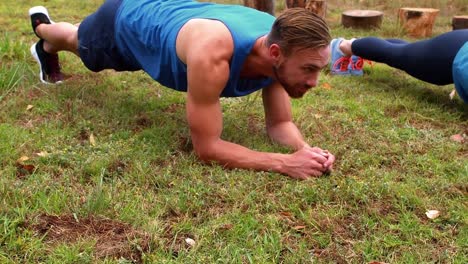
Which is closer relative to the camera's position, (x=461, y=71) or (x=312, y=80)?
(x=312, y=80)

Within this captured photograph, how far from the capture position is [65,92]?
3.83 m

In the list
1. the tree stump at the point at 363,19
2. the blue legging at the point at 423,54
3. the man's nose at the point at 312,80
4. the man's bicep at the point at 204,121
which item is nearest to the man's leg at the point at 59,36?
the man's bicep at the point at 204,121

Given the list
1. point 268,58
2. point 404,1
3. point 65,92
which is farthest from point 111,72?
point 404,1

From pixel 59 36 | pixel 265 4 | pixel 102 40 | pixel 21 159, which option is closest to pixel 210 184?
pixel 21 159

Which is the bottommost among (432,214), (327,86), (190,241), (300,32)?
(327,86)

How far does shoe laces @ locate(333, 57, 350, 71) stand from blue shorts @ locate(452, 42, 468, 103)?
Answer: 3.61 ft

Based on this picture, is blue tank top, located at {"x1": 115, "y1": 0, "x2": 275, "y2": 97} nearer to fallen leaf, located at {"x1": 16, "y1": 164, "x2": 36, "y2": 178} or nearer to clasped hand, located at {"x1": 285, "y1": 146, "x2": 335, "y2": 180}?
clasped hand, located at {"x1": 285, "y1": 146, "x2": 335, "y2": 180}

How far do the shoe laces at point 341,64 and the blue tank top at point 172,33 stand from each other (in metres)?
1.69

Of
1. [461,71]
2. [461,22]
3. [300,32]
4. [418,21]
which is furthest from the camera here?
[418,21]

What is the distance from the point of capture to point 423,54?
13.2 ft

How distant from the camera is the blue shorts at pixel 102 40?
3451mm

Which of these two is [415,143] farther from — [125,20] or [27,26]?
[27,26]

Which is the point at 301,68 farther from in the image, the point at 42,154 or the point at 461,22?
the point at 461,22

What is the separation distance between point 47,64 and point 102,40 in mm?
836
